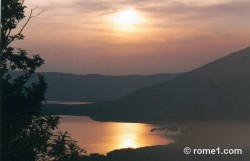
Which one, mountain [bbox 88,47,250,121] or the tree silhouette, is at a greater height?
mountain [bbox 88,47,250,121]

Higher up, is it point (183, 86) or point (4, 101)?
point (183, 86)

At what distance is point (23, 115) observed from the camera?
11.0 metres

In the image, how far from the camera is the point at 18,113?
35.7ft

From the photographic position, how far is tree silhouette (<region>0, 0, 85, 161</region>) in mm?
10555

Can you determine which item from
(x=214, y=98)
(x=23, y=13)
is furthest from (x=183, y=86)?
(x=23, y=13)

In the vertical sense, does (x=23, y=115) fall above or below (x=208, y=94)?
below

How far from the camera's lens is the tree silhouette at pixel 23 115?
10555 mm

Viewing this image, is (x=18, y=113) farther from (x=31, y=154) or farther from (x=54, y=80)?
(x=54, y=80)

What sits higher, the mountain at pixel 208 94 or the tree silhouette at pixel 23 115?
the mountain at pixel 208 94

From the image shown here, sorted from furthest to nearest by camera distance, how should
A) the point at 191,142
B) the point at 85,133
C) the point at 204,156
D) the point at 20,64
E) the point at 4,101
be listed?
the point at 85,133, the point at 191,142, the point at 20,64, the point at 4,101, the point at 204,156

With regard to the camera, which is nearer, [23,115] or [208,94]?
[23,115]

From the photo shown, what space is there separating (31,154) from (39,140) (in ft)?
1.25

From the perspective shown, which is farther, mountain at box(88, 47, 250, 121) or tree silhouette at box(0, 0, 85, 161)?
mountain at box(88, 47, 250, 121)

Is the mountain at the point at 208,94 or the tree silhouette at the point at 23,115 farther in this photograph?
the mountain at the point at 208,94
